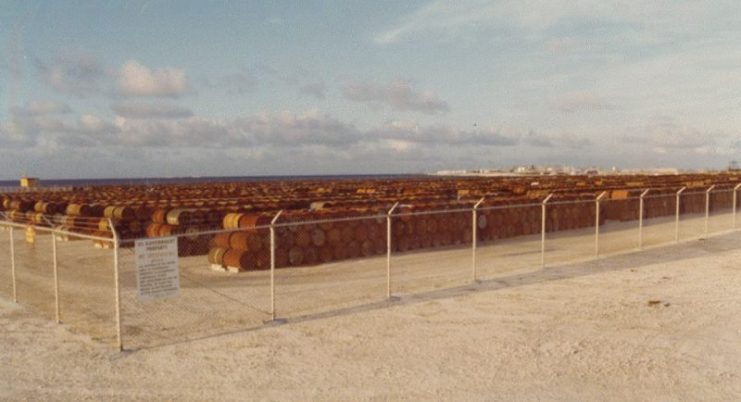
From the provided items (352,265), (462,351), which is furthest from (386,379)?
(352,265)

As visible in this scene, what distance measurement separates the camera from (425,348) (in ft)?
32.4

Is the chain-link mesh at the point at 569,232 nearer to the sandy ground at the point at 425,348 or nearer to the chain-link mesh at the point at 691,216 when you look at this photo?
the chain-link mesh at the point at 691,216

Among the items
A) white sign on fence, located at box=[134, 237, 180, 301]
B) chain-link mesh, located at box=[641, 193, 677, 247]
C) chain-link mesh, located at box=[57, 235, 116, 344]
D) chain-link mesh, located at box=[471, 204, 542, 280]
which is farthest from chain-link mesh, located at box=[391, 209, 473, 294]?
chain-link mesh, located at box=[641, 193, 677, 247]

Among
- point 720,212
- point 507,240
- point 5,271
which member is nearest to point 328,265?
point 507,240

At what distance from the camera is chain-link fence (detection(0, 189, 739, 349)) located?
1202 cm

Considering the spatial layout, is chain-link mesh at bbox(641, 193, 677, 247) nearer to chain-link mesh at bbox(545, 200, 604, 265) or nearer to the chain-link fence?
the chain-link fence

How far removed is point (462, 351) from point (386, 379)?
1716 millimetres

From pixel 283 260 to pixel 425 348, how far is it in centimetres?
920

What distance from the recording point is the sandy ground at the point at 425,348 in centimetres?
815

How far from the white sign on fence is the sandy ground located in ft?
3.00

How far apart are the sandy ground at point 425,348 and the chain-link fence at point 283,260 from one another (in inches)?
7.1

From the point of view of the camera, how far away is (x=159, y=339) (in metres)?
10.6

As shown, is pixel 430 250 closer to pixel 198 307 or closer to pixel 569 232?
pixel 569 232

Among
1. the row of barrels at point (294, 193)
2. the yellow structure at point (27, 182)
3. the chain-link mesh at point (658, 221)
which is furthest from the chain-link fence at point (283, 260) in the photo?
the yellow structure at point (27, 182)
